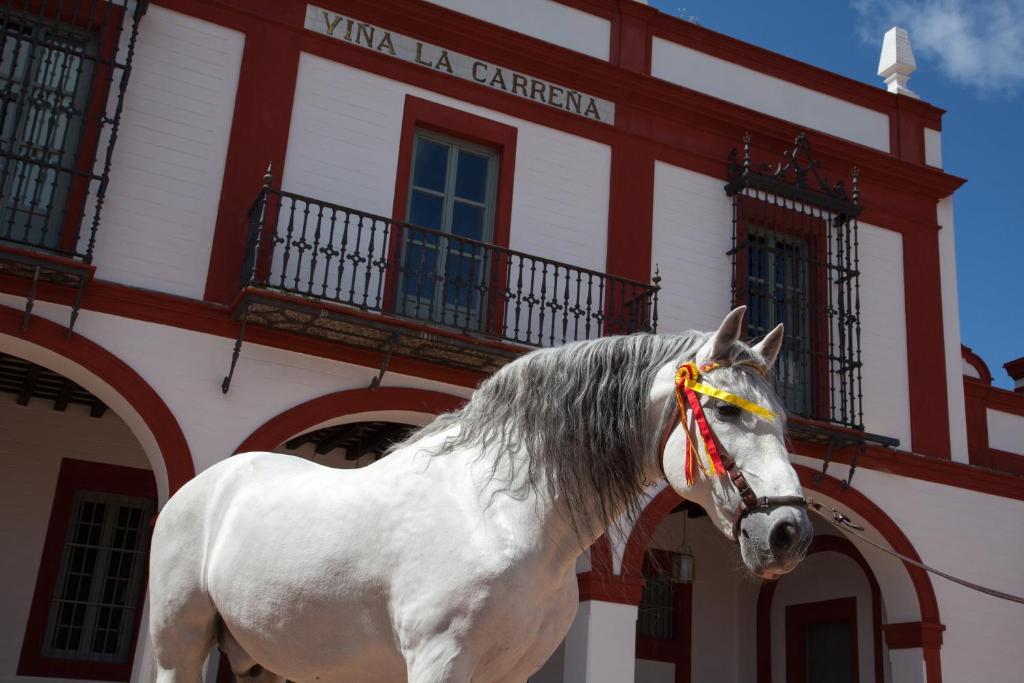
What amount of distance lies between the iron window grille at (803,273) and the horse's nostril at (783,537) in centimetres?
814

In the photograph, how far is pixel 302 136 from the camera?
29.6ft

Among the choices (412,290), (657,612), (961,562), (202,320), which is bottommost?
(657,612)

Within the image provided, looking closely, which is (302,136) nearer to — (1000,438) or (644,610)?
(644,610)

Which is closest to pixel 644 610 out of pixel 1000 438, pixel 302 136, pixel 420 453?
pixel 1000 438

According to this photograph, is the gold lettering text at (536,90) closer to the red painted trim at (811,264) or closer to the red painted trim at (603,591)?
the red painted trim at (811,264)

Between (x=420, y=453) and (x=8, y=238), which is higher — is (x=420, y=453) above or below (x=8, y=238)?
below

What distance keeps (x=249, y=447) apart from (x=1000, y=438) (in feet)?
28.1

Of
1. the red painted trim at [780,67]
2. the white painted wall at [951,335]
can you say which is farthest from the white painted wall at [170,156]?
the white painted wall at [951,335]

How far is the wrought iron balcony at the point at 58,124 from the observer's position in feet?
24.4

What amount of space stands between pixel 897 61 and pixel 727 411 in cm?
1157

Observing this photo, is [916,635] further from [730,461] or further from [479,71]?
[730,461]

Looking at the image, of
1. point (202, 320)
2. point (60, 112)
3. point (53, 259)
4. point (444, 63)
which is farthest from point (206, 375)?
point (444, 63)

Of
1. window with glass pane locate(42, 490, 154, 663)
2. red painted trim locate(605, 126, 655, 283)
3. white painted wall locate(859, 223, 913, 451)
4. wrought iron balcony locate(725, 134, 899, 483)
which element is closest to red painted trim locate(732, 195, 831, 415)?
wrought iron balcony locate(725, 134, 899, 483)

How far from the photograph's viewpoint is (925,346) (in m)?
11.3
